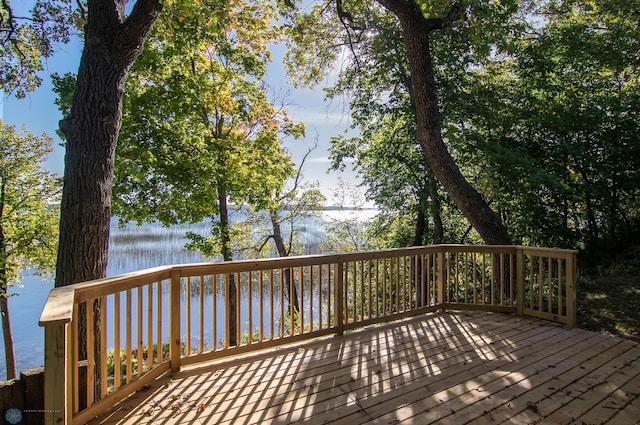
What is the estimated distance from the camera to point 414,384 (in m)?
2.52

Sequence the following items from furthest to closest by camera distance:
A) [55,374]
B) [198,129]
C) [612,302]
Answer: [198,129], [612,302], [55,374]

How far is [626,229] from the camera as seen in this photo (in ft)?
23.5

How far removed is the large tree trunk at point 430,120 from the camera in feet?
17.2

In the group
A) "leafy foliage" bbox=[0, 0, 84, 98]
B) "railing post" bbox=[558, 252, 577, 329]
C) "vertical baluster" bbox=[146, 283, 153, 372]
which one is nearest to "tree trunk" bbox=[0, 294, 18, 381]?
"leafy foliage" bbox=[0, 0, 84, 98]

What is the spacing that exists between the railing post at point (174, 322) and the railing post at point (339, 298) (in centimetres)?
159

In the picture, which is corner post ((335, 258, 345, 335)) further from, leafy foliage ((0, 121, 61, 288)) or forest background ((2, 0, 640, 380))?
leafy foliage ((0, 121, 61, 288))

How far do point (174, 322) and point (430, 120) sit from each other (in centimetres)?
466

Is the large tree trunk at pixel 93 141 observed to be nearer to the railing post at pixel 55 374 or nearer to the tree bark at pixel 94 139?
the tree bark at pixel 94 139

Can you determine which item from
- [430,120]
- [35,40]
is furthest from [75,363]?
[35,40]

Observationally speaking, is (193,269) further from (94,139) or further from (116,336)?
(94,139)

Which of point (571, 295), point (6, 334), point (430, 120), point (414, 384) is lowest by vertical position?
point (6, 334)

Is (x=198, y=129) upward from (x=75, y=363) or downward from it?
upward

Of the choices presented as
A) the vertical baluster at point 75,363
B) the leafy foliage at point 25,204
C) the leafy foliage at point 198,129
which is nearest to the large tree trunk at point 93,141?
the vertical baluster at point 75,363

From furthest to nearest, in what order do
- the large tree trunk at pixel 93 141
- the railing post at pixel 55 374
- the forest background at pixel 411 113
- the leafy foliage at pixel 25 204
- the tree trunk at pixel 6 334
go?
the leafy foliage at pixel 25 204 → the tree trunk at pixel 6 334 → the forest background at pixel 411 113 → the large tree trunk at pixel 93 141 → the railing post at pixel 55 374
